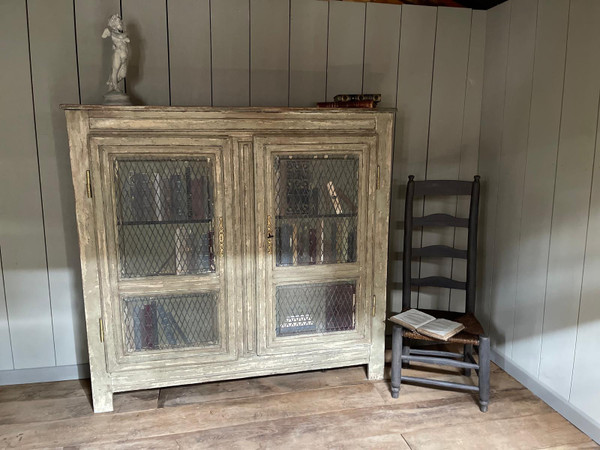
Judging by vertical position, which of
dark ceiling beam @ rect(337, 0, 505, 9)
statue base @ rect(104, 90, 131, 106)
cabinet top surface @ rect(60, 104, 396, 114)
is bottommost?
cabinet top surface @ rect(60, 104, 396, 114)

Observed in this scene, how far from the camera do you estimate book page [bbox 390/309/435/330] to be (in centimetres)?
250

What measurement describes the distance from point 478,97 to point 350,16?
0.96 meters

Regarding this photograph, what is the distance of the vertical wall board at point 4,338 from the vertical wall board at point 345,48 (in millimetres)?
2154

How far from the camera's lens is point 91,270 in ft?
7.52

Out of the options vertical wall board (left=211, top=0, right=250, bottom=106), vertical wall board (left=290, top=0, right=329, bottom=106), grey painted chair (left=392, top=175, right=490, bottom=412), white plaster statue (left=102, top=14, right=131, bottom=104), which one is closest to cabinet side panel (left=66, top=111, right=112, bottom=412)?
white plaster statue (left=102, top=14, right=131, bottom=104)

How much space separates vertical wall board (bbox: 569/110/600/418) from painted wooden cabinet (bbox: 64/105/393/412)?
95 cm

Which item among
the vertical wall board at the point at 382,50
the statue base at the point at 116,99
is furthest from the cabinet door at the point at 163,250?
the vertical wall board at the point at 382,50

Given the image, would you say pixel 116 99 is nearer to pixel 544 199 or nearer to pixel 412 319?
pixel 412 319

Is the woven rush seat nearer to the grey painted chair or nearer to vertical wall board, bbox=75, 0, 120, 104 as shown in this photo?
the grey painted chair

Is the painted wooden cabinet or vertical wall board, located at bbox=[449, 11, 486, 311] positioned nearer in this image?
the painted wooden cabinet

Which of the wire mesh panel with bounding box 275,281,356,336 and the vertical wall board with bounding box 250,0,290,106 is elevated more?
the vertical wall board with bounding box 250,0,290,106

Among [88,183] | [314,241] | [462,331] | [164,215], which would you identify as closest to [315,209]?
[314,241]

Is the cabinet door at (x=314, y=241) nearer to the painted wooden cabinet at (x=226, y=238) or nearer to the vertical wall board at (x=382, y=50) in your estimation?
the painted wooden cabinet at (x=226, y=238)

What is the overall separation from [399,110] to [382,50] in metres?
0.37
